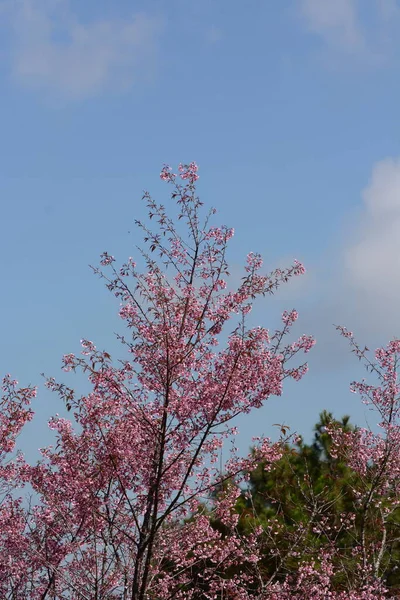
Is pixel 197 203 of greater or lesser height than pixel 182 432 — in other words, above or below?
above

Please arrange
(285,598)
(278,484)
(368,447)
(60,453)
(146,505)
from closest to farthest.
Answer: (146,505) → (60,453) → (285,598) → (368,447) → (278,484)

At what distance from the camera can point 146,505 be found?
9.26 meters

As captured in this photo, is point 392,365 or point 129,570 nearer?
point 129,570

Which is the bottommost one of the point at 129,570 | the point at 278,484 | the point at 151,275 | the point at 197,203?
the point at 129,570

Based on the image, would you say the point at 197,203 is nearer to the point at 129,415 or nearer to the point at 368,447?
the point at 129,415

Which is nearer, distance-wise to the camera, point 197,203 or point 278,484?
point 197,203

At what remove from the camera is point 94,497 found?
1001 centimetres

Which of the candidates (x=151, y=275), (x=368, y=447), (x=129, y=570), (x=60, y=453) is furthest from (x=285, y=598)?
(x=151, y=275)

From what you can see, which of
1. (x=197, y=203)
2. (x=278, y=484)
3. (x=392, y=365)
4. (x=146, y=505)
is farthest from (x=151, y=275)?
(x=278, y=484)

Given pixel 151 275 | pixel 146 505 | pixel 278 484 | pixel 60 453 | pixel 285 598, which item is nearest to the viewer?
pixel 146 505

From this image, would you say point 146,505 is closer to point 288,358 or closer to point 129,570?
point 129,570

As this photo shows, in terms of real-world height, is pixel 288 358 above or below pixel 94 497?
above

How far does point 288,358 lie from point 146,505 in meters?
2.49

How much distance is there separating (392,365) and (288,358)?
5.05 metres
